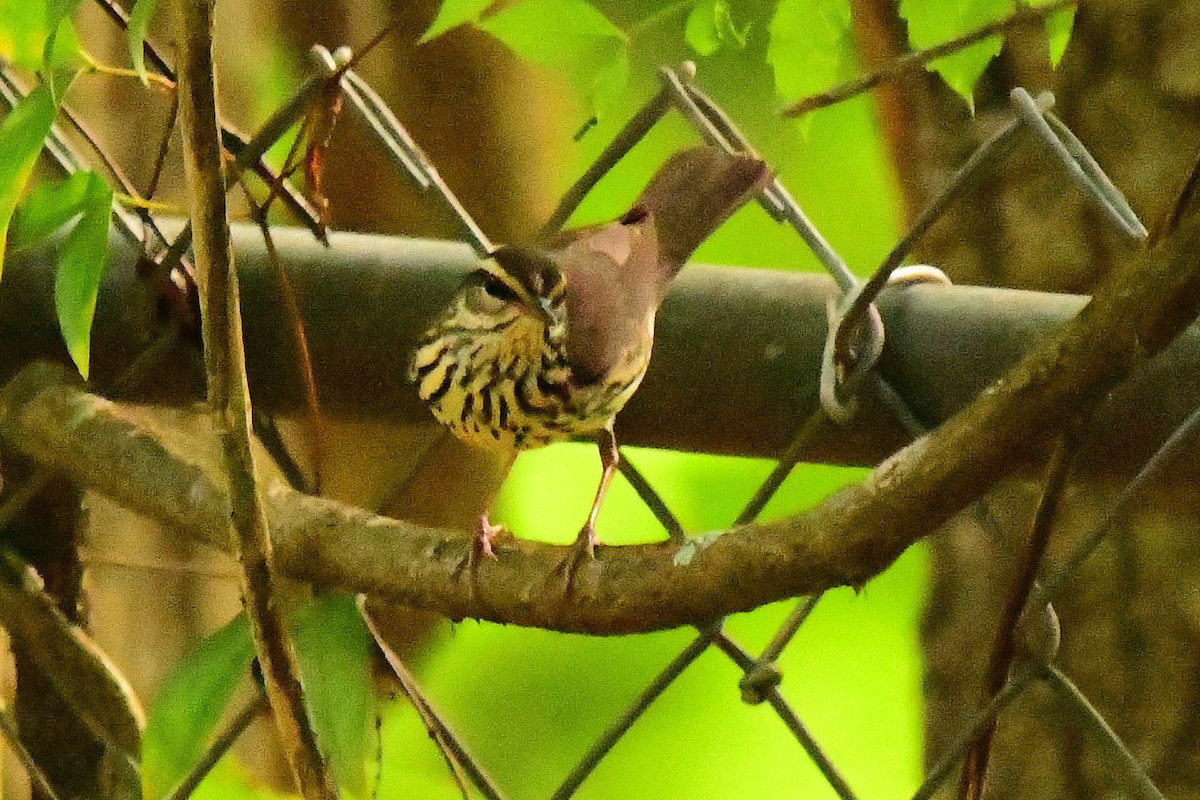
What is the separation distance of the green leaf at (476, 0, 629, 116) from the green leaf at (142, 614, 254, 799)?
30cm

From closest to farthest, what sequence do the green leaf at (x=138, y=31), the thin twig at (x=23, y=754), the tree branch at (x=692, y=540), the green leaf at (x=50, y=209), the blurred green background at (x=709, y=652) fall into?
the tree branch at (x=692, y=540) < the green leaf at (x=138, y=31) < the green leaf at (x=50, y=209) < the thin twig at (x=23, y=754) < the blurred green background at (x=709, y=652)

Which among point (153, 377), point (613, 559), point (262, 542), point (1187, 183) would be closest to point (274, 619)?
point (262, 542)

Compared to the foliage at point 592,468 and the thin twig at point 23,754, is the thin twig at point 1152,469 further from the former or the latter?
the thin twig at point 23,754

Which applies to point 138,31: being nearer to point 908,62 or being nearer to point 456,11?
point 456,11

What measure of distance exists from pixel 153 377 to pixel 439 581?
25 centimetres

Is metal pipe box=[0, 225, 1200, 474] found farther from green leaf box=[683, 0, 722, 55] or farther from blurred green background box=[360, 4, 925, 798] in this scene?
blurred green background box=[360, 4, 925, 798]

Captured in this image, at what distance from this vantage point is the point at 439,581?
1.85 ft

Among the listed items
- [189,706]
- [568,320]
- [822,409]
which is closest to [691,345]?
[822,409]

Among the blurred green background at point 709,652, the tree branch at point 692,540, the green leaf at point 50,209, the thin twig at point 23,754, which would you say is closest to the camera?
the tree branch at point 692,540

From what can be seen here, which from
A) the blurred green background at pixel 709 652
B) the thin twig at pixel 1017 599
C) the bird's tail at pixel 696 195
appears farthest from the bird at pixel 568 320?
the thin twig at pixel 1017 599

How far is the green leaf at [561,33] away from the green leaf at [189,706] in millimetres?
298

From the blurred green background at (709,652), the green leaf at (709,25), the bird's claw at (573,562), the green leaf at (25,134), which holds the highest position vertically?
the green leaf at (25,134)

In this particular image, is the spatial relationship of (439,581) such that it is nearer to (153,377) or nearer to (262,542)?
(262,542)

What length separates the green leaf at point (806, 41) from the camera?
1.69 ft
